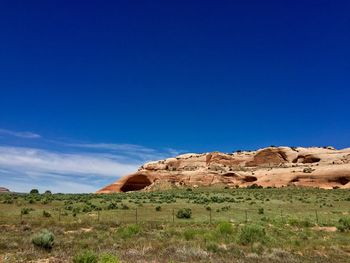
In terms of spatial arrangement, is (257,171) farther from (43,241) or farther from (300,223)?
(43,241)

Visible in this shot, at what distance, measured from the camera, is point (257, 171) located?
96938 millimetres

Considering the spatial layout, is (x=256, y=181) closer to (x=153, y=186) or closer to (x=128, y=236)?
(x=153, y=186)

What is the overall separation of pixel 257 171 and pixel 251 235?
78.2 metres

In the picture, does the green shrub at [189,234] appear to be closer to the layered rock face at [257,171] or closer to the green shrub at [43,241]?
the green shrub at [43,241]

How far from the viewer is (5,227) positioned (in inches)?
1013

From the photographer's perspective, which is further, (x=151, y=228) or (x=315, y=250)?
(x=151, y=228)

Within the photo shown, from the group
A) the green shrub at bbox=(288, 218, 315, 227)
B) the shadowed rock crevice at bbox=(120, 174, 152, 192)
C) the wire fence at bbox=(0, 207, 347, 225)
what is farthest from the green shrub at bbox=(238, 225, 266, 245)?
the shadowed rock crevice at bbox=(120, 174, 152, 192)

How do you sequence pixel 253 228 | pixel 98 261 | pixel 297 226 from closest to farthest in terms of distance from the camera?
pixel 98 261 → pixel 253 228 → pixel 297 226

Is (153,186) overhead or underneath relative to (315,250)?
overhead

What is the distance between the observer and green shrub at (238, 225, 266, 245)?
20656 mm

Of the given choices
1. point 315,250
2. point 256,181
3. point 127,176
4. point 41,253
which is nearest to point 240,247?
point 315,250

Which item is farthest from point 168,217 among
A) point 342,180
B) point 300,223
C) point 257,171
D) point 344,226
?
point 257,171

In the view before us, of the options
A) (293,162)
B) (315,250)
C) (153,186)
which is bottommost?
(315,250)

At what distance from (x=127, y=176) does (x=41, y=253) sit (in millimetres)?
88364
